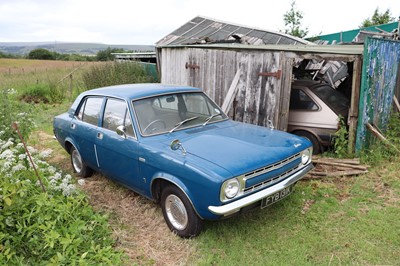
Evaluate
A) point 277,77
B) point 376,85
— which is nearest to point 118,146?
point 277,77

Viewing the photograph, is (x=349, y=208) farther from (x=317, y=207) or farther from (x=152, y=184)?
(x=152, y=184)

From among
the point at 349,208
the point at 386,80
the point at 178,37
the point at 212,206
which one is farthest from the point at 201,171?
the point at 178,37

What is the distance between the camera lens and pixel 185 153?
11.5ft

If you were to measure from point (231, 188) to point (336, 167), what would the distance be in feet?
10.3

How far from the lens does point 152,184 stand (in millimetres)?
3926

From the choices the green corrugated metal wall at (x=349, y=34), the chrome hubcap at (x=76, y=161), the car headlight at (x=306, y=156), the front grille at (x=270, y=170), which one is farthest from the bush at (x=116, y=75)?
the front grille at (x=270, y=170)

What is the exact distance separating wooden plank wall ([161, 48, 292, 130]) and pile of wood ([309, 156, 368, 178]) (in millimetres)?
1201

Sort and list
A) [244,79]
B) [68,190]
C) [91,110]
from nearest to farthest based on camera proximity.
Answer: [68,190], [91,110], [244,79]

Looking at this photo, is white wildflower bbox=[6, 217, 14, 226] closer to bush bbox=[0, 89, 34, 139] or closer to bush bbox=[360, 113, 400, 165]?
bush bbox=[0, 89, 34, 139]

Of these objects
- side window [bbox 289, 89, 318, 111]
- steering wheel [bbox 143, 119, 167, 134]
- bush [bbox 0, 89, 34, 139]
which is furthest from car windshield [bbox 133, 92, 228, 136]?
side window [bbox 289, 89, 318, 111]

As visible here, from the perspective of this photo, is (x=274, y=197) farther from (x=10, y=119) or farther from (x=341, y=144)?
(x=10, y=119)

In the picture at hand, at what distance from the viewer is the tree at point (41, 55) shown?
166 feet

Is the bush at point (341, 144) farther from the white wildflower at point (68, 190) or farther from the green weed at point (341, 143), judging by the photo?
the white wildflower at point (68, 190)

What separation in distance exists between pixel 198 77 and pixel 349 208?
5039 millimetres
